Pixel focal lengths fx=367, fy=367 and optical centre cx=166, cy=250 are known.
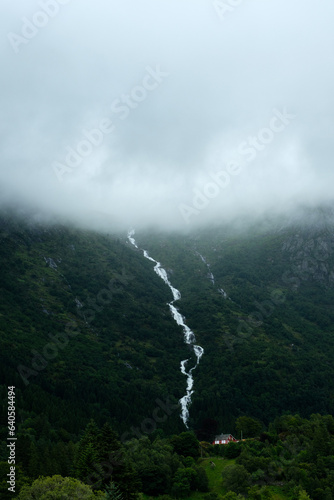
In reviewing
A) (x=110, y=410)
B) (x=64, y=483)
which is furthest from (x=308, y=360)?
(x=64, y=483)

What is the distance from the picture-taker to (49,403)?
395 ft

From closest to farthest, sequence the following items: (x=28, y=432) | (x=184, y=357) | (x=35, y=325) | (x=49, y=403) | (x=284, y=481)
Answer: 1. (x=284, y=481)
2. (x=28, y=432)
3. (x=49, y=403)
4. (x=35, y=325)
5. (x=184, y=357)

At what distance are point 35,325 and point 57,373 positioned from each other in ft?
108

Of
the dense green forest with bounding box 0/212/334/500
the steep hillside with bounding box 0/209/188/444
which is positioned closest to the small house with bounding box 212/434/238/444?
the dense green forest with bounding box 0/212/334/500

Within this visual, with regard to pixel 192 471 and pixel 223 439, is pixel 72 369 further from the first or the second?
pixel 192 471

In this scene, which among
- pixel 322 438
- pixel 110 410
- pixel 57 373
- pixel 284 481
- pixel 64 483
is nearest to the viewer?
pixel 64 483

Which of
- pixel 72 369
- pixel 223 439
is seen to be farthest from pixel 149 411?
pixel 223 439

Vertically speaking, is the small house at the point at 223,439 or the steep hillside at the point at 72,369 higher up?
the steep hillside at the point at 72,369

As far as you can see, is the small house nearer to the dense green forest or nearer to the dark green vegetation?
the dense green forest

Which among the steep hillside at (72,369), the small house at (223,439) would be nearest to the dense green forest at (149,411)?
the steep hillside at (72,369)

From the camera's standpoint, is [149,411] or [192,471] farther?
[149,411]

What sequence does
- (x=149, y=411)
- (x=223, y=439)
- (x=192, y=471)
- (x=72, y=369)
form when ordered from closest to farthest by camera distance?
(x=192, y=471) → (x=223, y=439) → (x=149, y=411) → (x=72, y=369)

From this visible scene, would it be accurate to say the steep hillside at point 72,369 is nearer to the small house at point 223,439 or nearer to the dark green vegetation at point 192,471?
the small house at point 223,439

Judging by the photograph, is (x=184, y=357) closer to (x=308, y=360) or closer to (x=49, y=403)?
(x=308, y=360)
